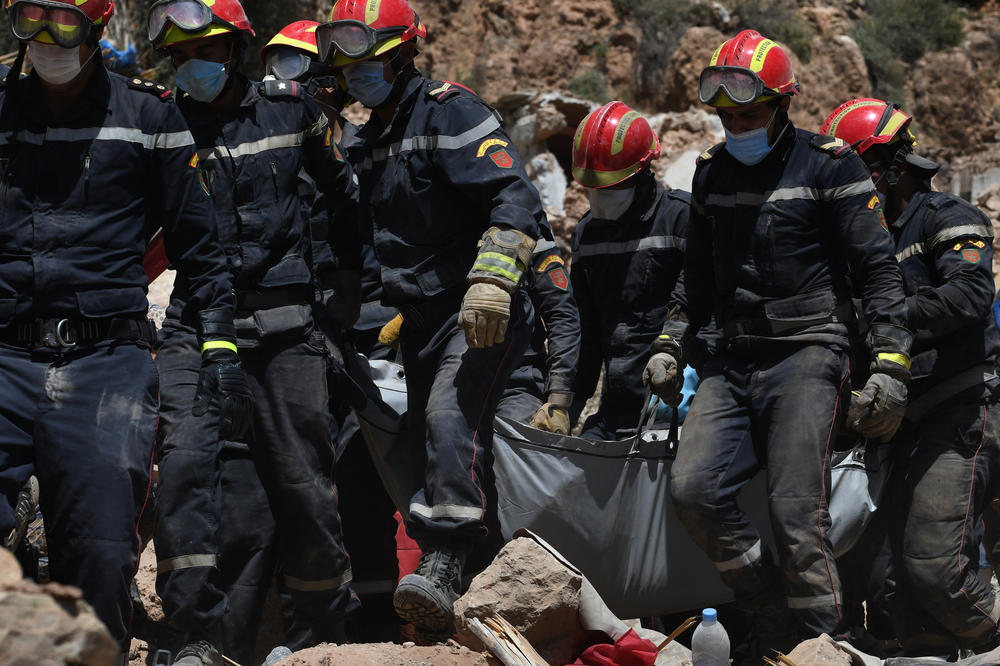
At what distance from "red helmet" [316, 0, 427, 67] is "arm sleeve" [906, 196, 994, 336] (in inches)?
96.9

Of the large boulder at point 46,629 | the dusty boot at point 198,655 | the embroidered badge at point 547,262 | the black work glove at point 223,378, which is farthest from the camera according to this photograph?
the embroidered badge at point 547,262

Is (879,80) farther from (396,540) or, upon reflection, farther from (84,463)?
(84,463)

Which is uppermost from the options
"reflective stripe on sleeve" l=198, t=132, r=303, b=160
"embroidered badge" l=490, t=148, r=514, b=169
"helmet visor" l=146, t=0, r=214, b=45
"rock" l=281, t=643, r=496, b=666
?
"helmet visor" l=146, t=0, r=214, b=45

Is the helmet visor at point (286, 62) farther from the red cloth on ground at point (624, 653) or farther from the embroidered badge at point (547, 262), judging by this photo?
the red cloth on ground at point (624, 653)

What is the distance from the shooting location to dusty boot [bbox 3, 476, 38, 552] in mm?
3895

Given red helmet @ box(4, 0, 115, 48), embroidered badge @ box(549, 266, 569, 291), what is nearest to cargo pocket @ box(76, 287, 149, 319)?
red helmet @ box(4, 0, 115, 48)

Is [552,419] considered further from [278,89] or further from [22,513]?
[22,513]

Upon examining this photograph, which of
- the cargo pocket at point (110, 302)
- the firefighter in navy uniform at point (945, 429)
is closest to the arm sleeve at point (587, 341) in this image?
the firefighter in navy uniform at point (945, 429)

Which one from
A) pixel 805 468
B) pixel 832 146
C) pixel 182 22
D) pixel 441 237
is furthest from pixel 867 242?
pixel 182 22

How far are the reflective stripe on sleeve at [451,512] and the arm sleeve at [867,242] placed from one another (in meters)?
1.74

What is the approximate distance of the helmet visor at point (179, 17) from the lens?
477 cm

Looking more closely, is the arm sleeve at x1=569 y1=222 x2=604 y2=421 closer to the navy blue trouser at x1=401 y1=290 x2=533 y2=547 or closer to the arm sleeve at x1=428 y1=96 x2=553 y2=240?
the navy blue trouser at x1=401 y1=290 x2=533 y2=547

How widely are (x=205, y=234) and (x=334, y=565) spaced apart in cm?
142

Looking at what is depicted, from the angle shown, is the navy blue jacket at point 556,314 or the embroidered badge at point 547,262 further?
the embroidered badge at point 547,262
